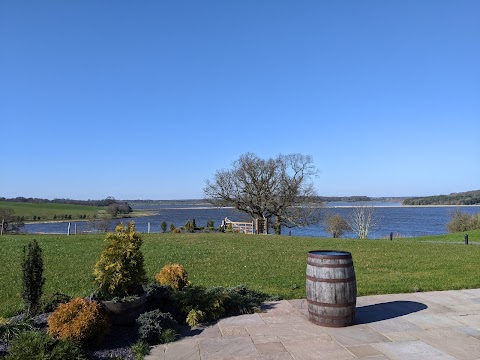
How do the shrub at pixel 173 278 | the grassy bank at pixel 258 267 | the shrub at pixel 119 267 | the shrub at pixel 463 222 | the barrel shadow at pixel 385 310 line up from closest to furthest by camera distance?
the shrub at pixel 119 267, the barrel shadow at pixel 385 310, the shrub at pixel 173 278, the grassy bank at pixel 258 267, the shrub at pixel 463 222

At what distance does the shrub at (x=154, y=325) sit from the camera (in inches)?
184

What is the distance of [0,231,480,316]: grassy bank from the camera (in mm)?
8023

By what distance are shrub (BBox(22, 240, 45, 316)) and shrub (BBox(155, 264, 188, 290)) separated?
6.59 ft

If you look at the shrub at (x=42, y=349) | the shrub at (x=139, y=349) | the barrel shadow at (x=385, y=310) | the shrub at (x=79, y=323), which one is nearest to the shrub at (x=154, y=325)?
the shrub at (x=139, y=349)

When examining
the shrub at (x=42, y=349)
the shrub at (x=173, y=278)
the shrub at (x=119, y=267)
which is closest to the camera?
the shrub at (x=42, y=349)

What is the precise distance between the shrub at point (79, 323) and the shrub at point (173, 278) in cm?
201

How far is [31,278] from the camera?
4992mm

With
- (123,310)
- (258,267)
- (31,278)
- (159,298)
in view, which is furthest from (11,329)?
(258,267)

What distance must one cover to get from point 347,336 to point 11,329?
416 cm

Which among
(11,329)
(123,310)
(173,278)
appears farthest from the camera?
(173,278)

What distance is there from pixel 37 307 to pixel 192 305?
7.15 ft

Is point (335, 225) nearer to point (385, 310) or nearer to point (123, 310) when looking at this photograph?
point (385, 310)

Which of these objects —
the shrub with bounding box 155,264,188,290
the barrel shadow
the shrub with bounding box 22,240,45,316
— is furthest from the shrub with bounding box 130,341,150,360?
the barrel shadow

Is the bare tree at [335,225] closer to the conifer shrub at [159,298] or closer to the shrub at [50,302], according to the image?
the conifer shrub at [159,298]
